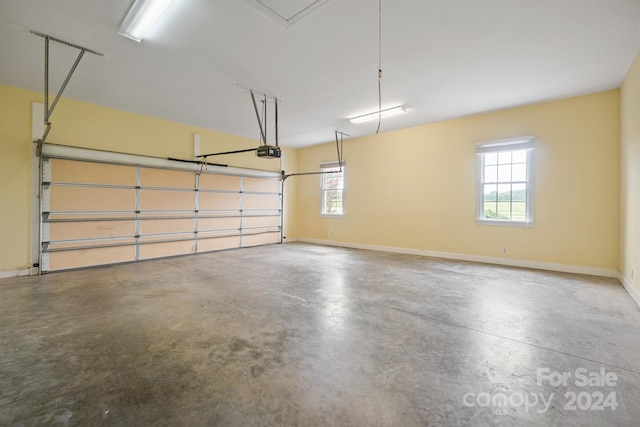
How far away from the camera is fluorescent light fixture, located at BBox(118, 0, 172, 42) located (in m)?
2.68

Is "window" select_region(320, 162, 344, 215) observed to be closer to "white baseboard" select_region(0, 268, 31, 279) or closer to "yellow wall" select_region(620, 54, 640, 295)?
"yellow wall" select_region(620, 54, 640, 295)

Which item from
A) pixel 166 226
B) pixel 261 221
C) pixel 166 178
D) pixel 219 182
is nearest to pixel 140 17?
pixel 166 178

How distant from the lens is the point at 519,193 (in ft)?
18.1

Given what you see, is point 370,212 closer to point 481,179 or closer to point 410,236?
point 410,236

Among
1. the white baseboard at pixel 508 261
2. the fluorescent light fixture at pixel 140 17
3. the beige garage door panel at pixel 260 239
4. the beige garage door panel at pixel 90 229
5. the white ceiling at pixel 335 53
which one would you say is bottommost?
the white baseboard at pixel 508 261

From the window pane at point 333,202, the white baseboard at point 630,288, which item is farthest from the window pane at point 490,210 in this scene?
the window pane at point 333,202

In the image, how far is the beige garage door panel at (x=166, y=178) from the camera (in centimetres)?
606

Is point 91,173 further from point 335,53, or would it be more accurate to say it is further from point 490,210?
point 490,210

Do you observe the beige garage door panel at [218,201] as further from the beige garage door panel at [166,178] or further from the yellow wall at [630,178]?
the yellow wall at [630,178]

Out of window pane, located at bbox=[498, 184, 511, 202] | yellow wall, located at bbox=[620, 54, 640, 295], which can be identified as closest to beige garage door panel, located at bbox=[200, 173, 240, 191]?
window pane, located at bbox=[498, 184, 511, 202]

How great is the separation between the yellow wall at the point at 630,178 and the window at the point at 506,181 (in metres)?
1.23

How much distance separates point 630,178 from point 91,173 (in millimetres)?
A: 9024

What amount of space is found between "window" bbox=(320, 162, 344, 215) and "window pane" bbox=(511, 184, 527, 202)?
4368mm

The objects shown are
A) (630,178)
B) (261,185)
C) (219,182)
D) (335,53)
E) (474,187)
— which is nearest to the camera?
(335,53)
